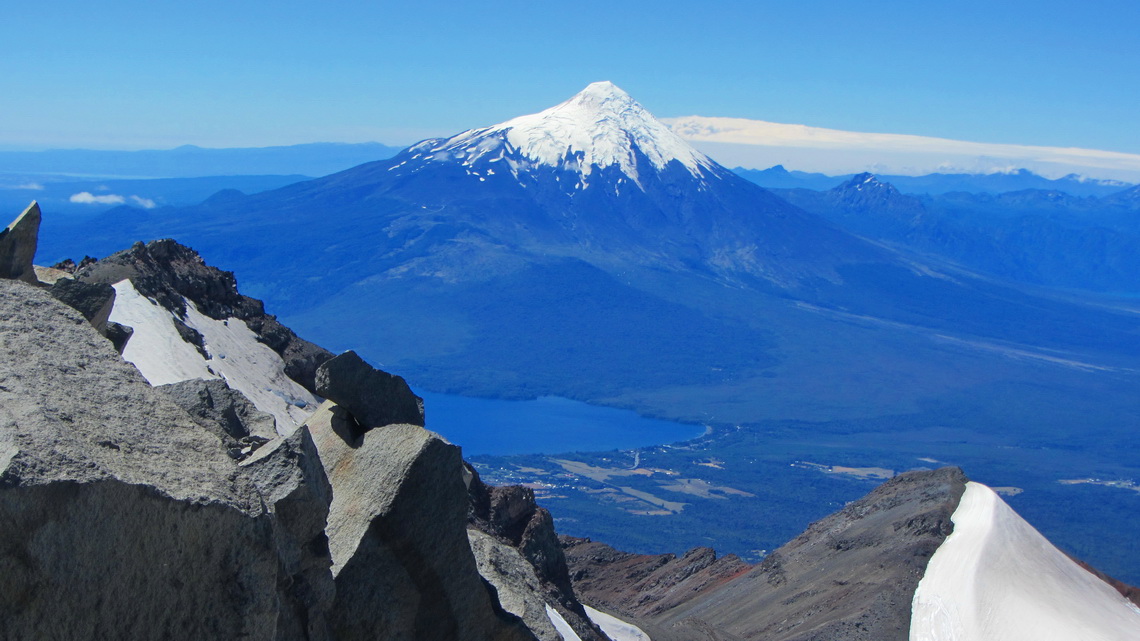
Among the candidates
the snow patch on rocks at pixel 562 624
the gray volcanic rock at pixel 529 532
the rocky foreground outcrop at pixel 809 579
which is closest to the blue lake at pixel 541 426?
the rocky foreground outcrop at pixel 809 579

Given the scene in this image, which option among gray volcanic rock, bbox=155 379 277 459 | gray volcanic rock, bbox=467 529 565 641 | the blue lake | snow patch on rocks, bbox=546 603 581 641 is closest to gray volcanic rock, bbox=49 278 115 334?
gray volcanic rock, bbox=155 379 277 459

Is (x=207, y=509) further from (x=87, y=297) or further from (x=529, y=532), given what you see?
(x=529, y=532)

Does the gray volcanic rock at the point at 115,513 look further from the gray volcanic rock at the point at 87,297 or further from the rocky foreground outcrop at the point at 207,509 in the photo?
the gray volcanic rock at the point at 87,297

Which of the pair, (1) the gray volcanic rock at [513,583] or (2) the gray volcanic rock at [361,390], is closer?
(2) the gray volcanic rock at [361,390]

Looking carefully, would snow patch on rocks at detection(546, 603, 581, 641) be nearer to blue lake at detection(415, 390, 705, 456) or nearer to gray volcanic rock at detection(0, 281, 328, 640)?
gray volcanic rock at detection(0, 281, 328, 640)

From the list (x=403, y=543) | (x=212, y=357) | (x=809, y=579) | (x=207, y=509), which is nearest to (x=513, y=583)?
(x=403, y=543)
